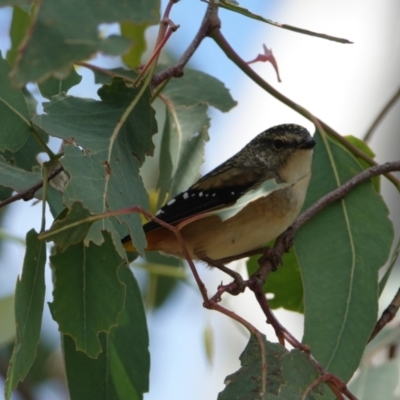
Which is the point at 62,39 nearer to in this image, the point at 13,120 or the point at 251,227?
the point at 13,120

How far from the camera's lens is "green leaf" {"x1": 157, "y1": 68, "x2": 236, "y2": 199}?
2.44 meters

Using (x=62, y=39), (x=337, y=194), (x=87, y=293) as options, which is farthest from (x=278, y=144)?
(x=62, y=39)

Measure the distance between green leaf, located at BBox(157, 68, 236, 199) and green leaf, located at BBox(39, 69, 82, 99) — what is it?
0.44 meters

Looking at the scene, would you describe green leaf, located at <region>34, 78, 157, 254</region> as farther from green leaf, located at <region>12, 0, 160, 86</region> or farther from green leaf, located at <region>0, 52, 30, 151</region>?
green leaf, located at <region>12, 0, 160, 86</region>

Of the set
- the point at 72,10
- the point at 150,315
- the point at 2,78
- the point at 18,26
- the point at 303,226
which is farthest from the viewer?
the point at 150,315

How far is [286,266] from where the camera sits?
2561mm

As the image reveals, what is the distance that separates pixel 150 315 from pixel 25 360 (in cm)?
158

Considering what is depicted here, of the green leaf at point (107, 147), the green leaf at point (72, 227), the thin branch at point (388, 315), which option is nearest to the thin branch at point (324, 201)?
the thin branch at point (388, 315)

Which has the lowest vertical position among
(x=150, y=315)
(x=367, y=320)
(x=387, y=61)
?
(x=150, y=315)

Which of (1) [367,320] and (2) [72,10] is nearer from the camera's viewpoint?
(2) [72,10]

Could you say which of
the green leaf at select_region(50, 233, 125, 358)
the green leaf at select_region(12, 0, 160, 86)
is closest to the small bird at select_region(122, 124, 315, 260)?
the green leaf at select_region(50, 233, 125, 358)

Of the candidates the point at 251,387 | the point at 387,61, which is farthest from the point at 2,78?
the point at 387,61

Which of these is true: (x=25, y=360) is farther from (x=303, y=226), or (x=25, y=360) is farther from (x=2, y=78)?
(x=303, y=226)

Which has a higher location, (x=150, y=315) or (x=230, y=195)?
(x=230, y=195)
